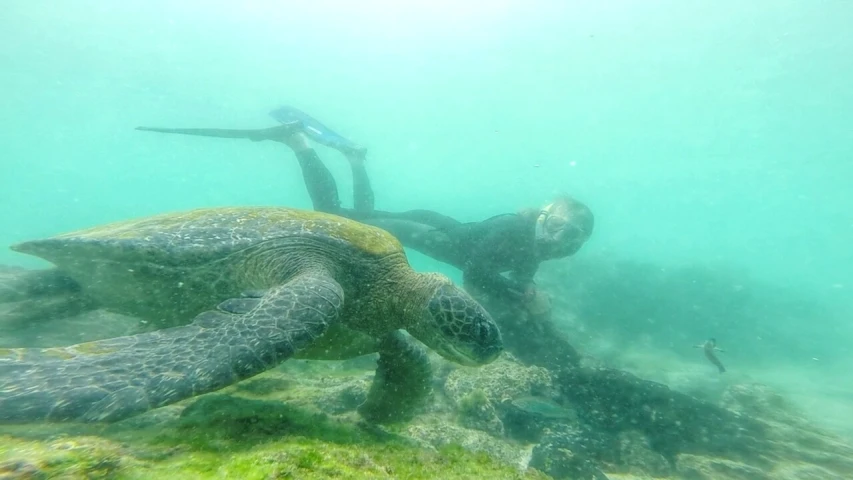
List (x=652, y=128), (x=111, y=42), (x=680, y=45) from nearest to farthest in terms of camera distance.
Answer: (x=680, y=45) → (x=111, y=42) → (x=652, y=128)

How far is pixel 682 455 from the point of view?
597 cm

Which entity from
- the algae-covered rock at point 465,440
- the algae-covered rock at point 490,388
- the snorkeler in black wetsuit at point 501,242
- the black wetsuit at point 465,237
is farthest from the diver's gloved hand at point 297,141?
the algae-covered rock at point 465,440

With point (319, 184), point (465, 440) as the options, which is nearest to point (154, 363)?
point (465, 440)

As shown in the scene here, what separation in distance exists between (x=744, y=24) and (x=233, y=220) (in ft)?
147

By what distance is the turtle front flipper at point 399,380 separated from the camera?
13.9 ft

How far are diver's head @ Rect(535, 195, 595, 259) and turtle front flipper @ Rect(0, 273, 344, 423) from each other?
25.2 ft

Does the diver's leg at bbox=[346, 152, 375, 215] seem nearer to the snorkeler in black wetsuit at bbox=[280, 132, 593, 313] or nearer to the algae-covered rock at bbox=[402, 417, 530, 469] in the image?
the snorkeler in black wetsuit at bbox=[280, 132, 593, 313]

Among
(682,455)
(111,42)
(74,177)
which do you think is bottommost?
(74,177)

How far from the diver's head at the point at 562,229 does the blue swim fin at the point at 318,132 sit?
23.4 ft

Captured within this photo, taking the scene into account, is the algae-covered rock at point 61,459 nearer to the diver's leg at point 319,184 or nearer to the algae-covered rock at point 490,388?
the algae-covered rock at point 490,388

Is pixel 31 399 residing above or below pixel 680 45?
below

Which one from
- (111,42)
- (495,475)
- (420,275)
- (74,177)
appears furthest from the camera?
(74,177)

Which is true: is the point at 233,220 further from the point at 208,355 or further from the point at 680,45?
the point at 680,45

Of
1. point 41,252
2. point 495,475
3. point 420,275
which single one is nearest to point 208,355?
point 495,475
